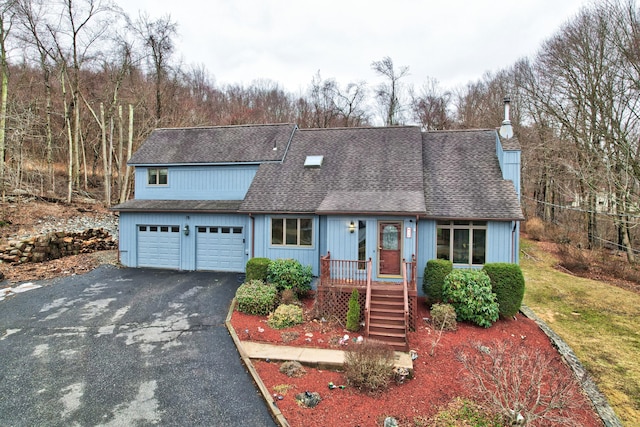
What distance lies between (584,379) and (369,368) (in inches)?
A: 147

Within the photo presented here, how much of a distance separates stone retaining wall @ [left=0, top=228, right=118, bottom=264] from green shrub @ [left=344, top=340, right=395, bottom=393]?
588 inches

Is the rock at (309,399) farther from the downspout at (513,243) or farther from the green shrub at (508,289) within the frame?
the downspout at (513,243)

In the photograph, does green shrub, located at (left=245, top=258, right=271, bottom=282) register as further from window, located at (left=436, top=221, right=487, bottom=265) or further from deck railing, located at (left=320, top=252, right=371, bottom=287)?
window, located at (left=436, top=221, right=487, bottom=265)

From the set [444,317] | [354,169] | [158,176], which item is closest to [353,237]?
[444,317]

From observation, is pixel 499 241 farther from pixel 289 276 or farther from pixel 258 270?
pixel 258 270

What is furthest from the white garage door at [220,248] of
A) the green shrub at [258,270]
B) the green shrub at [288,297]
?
the green shrub at [288,297]

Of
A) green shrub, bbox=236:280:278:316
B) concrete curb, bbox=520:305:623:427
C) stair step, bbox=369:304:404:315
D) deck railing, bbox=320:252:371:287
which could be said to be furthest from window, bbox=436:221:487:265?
green shrub, bbox=236:280:278:316

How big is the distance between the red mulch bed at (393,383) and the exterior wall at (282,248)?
112 inches

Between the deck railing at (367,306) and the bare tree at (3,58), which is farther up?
the bare tree at (3,58)

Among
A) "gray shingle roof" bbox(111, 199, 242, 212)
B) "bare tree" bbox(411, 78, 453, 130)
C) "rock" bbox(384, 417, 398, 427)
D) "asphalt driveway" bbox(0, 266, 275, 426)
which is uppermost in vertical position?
"bare tree" bbox(411, 78, 453, 130)

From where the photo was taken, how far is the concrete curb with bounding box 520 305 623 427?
592 cm

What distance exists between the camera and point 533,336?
9.24 meters

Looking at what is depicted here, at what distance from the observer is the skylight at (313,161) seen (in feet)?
46.1

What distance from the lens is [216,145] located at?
16.1m
